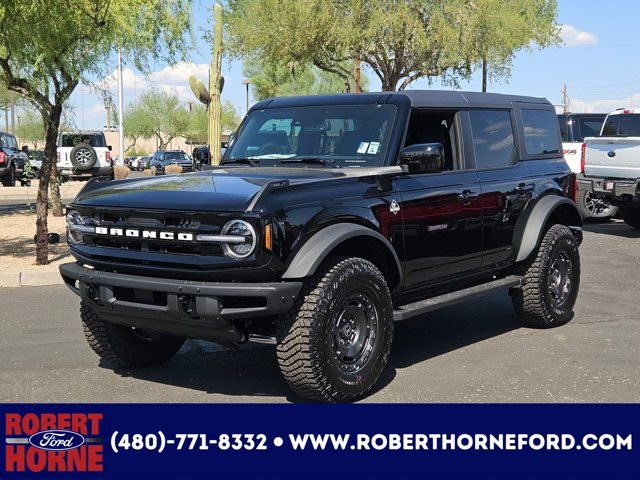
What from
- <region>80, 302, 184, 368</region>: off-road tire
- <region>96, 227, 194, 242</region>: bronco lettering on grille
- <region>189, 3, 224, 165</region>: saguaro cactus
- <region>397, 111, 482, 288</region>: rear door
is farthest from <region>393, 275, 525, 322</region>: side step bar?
<region>189, 3, 224, 165</region>: saguaro cactus

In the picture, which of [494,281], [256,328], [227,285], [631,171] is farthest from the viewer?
[631,171]

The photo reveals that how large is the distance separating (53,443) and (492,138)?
4.20 meters

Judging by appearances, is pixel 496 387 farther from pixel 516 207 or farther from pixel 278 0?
pixel 278 0

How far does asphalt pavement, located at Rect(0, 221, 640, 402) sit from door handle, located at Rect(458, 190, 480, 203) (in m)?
1.22

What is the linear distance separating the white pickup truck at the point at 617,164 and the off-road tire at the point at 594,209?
757 millimetres

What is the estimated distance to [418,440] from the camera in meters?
4.11

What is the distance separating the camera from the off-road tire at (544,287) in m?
6.79

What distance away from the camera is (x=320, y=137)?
19.4 feet

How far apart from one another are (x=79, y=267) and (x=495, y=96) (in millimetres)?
3743

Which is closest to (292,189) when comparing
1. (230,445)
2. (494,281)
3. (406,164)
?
(406,164)

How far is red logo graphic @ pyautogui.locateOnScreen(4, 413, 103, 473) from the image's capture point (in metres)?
4.00

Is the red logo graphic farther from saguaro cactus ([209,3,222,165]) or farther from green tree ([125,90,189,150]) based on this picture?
green tree ([125,90,189,150])

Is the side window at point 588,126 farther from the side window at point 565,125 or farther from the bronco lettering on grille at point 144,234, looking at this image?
the bronco lettering on grille at point 144,234

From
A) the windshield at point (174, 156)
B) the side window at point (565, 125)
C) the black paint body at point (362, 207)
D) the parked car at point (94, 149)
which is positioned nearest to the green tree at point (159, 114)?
the windshield at point (174, 156)
